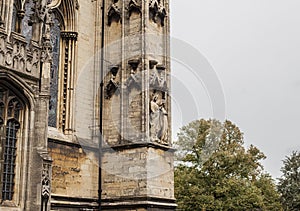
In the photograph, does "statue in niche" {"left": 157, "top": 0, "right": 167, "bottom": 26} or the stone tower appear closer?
the stone tower

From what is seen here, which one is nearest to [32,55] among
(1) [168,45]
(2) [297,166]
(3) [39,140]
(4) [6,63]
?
(4) [6,63]

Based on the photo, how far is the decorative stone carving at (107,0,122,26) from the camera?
16266 mm

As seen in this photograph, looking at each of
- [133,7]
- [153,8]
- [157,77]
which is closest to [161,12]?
[153,8]

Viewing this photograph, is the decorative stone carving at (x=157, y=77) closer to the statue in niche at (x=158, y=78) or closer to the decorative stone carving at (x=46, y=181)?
the statue in niche at (x=158, y=78)

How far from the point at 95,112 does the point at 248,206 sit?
13.4 m

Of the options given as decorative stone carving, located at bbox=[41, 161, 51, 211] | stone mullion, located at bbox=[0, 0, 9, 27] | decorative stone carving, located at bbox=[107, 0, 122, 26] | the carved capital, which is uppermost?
decorative stone carving, located at bbox=[107, 0, 122, 26]

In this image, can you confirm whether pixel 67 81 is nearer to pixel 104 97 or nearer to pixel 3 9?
pixel 104 97

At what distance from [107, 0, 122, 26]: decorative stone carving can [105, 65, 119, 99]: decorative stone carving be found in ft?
5.57

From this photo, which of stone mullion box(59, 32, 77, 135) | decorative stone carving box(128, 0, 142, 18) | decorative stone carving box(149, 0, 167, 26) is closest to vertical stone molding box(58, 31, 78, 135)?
stone mullion box(59, 32, 77, 135)

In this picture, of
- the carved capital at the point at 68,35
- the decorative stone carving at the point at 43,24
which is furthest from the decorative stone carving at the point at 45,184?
the carved capital at the point at 68,35

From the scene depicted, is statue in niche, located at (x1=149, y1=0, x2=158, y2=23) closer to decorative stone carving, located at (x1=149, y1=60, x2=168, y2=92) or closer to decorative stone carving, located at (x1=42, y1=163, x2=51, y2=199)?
decorative stone carving, located at (x1=149, y1=60, x2=168, y2=92)

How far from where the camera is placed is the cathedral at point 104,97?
45.8 ft

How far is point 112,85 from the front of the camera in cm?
1570

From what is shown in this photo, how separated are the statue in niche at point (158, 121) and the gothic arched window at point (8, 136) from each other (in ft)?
15.1
